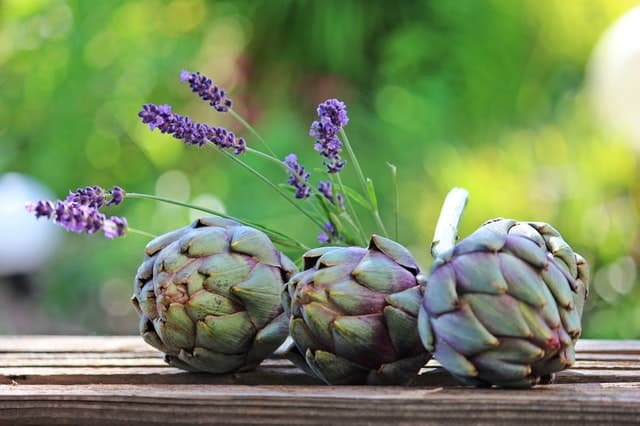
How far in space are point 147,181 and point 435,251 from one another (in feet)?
7.03

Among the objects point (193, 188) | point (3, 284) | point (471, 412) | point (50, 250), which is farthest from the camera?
point (3, 284)

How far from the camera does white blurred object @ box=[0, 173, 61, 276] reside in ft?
8.97

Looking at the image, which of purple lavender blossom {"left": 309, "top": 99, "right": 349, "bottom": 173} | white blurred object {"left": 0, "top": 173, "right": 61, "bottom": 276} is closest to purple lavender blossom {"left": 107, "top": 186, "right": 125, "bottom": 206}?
purple lavender blossom {"left": 309, "top": 99, "right": 349, "bottom": 173}

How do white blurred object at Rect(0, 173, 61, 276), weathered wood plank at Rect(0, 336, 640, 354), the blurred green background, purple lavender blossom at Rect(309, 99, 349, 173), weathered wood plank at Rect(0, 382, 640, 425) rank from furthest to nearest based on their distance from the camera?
white blurred object at Rect(0, 173, 61, 276)
the blurred green background
weathered wood plank at Rect(0, 336, 640, 354)
purple lavender blossom at Rect(309, 99, 349, 173)
weathered wood plank at Rect(0, 382, 640, 425)

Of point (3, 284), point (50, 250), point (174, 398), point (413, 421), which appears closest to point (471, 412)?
point (413, 421)

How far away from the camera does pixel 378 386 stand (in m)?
0.47

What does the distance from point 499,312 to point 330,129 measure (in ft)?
0.47

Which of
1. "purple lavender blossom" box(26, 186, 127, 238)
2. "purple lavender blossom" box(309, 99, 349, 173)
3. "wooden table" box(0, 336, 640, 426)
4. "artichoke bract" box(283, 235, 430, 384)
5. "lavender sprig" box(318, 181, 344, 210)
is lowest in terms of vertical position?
"wooden table" box(0, 336, 640, 426)

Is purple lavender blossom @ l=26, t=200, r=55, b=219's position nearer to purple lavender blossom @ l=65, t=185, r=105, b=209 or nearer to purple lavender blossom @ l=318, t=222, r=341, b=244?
purple lavender blossom @ l=65, t=185, r=105, b=209

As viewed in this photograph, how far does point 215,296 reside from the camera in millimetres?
522

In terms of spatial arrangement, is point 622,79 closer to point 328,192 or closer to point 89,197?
point 328,192

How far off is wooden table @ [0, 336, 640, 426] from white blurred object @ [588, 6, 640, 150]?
1471 millimetres

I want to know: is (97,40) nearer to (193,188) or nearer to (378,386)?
(193,188)

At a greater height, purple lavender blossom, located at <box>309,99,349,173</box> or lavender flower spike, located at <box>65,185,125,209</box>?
purple lavender blossom, located at <box>309,99,349,173</box>
